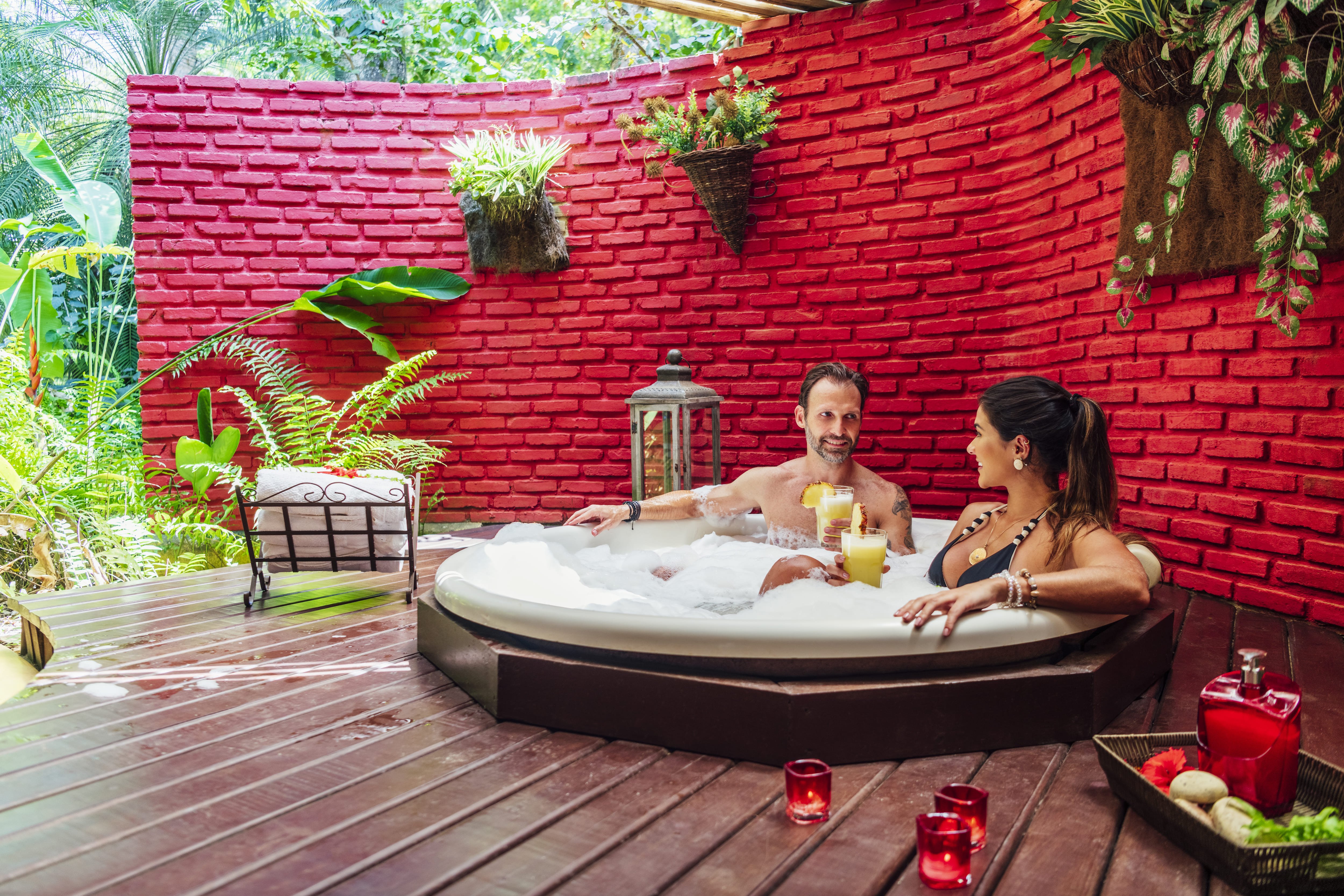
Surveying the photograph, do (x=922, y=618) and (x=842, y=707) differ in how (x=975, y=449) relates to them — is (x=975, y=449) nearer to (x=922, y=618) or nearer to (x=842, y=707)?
(x=922, y=618)

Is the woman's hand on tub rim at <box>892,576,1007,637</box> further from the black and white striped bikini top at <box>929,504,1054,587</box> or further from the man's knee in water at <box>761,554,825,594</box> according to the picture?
the man's knee in water at <box>761,554,825,594</box>

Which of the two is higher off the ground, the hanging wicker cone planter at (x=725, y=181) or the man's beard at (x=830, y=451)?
the hanging wicker cone planter at (x=725, y=181)

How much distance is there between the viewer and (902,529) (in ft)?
10.2

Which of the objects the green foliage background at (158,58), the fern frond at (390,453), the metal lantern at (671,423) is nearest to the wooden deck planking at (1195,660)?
the metal lantern at (671,423)

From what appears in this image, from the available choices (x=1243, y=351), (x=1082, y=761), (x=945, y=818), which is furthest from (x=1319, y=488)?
(x=945, y=818)

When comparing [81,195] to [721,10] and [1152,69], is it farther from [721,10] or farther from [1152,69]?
[1152,69]

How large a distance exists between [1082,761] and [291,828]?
1394 millimetres

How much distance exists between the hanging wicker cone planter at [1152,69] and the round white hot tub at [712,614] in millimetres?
1577

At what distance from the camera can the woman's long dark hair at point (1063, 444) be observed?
1919 millimetres

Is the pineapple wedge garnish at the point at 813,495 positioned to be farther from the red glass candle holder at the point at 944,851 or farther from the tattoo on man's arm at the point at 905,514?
the red glass candle holder at the point at 944,851

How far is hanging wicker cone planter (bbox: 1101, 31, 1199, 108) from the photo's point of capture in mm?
2438

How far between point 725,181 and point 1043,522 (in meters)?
2.69

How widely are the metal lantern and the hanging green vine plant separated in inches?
68.3

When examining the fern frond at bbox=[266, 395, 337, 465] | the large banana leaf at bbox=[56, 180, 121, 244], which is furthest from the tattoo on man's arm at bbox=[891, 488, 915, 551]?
the large banana leaf at bbox=[56, 180, 121, 244]
